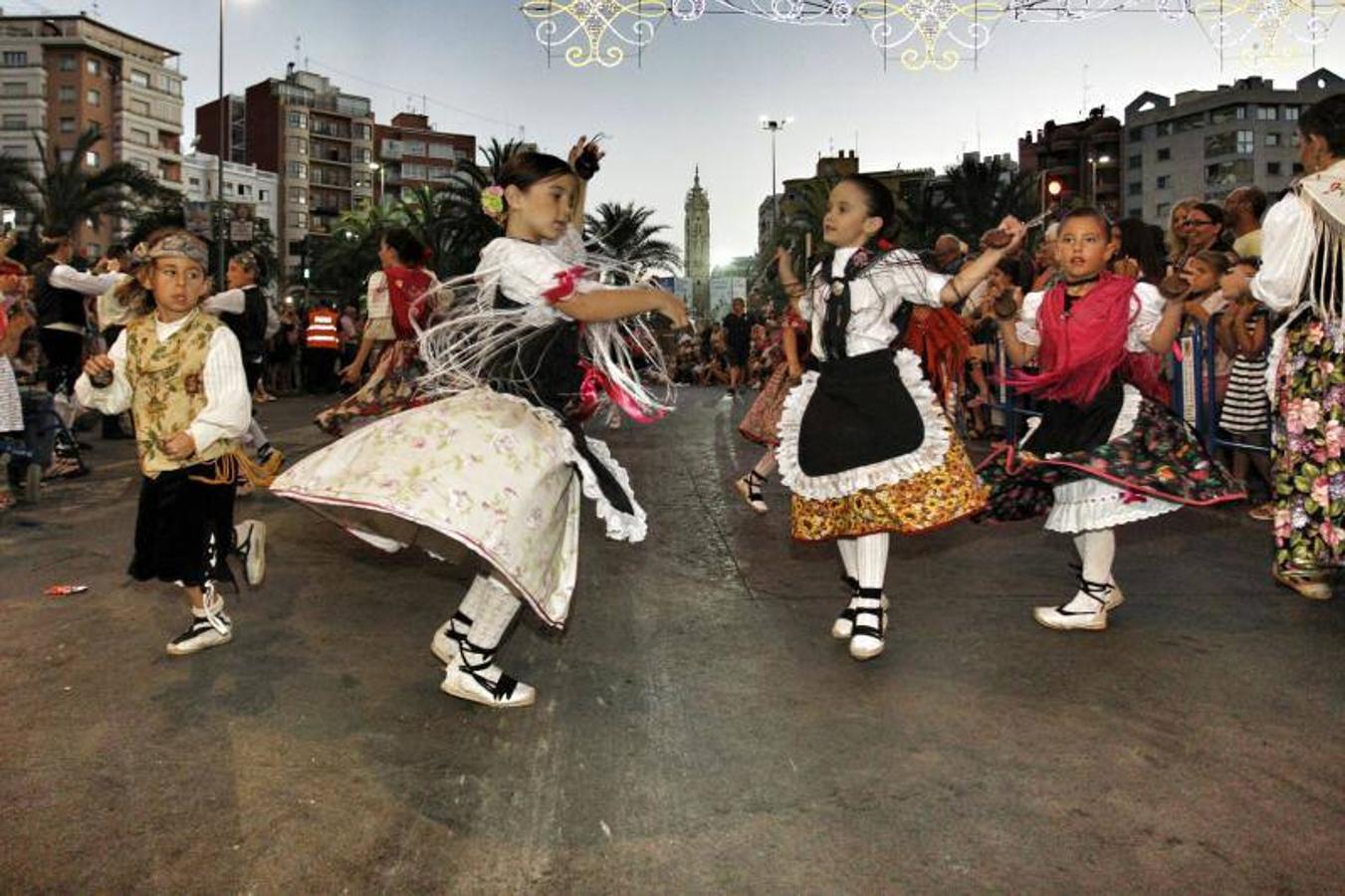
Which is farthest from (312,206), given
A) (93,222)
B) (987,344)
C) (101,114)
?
(987,344)

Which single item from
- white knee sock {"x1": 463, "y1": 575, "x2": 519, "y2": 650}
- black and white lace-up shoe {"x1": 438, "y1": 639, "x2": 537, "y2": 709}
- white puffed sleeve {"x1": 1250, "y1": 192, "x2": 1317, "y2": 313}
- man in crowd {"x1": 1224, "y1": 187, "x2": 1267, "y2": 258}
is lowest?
black and white lace-up shoe {"x1": 438, "y1": 639, "x2": 537, "y2": 709}

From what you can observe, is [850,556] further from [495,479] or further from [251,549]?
[251,549]

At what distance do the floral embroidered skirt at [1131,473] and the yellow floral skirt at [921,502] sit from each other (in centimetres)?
48

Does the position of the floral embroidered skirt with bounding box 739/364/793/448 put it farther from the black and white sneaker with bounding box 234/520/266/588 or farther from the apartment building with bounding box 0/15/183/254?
the apartment building with bounding box 0/15/183/254

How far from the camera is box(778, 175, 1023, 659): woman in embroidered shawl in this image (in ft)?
12.8

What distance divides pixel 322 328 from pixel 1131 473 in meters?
16.3

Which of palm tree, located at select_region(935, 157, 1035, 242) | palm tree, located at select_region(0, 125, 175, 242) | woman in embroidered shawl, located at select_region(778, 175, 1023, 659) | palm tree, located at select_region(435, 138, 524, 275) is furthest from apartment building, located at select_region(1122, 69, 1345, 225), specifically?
woman in embroidered shawl, located at select_region(778, 175, 1023, 659)

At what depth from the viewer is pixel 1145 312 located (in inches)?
167

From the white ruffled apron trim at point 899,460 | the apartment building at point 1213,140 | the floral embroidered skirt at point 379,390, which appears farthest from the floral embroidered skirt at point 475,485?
the apartment building at point 1213,140

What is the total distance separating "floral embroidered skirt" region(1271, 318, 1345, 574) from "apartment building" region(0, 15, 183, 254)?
77257 millimetres

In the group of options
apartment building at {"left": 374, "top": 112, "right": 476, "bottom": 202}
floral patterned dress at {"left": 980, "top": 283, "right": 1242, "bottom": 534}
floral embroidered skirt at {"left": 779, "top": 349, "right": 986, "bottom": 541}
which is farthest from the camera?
apartment building at {"left": 374, "top": 112, "right": 476, "bottom": 202}

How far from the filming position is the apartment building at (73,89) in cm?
7306

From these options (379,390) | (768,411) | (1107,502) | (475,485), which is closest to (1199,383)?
(768,411)

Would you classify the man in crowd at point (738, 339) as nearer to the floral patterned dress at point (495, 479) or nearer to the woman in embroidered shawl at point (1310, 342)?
the woman in embroidered shawl at point (1310, 342)
